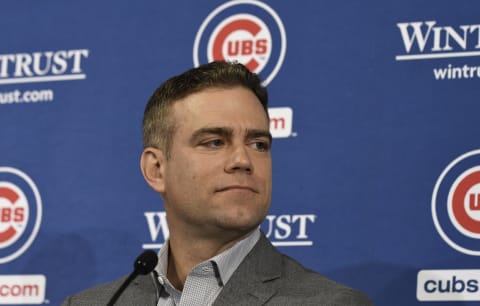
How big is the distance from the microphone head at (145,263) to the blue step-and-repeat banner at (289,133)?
28.6 inches

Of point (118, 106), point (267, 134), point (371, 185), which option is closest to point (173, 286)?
point (267, 134)

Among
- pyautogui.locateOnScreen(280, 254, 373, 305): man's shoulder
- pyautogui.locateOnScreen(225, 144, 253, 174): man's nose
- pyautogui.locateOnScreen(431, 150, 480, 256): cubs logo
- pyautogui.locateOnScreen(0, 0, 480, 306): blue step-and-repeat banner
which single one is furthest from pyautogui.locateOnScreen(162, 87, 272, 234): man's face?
pyautogui.locateOnScreen(431, 150, 480, 256): cubs logo

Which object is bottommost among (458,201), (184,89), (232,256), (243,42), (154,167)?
(232,256)

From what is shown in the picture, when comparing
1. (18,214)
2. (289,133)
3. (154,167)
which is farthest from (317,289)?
(18,214)

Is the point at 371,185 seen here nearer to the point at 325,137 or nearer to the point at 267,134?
the point at 325,137

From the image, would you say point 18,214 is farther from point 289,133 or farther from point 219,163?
point 219,163

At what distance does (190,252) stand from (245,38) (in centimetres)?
86

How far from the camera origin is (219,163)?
229 centimetres

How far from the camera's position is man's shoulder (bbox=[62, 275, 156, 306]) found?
241cm

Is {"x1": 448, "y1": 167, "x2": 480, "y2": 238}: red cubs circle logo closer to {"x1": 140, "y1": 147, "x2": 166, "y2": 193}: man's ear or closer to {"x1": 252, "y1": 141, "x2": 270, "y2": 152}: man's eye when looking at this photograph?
{"x1": 252, "y1": 141, "x2": 270, "y2": 152}: man's eye

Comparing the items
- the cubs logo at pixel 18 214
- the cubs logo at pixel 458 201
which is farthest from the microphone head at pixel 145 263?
the cubs logo at pixel 18 214

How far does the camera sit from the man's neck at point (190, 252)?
2.37 m

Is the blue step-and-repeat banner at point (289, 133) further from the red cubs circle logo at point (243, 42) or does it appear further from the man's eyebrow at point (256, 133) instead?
the man's eyebrow at point (256, 133)

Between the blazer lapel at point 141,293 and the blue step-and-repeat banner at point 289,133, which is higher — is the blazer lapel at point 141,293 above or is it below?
below
